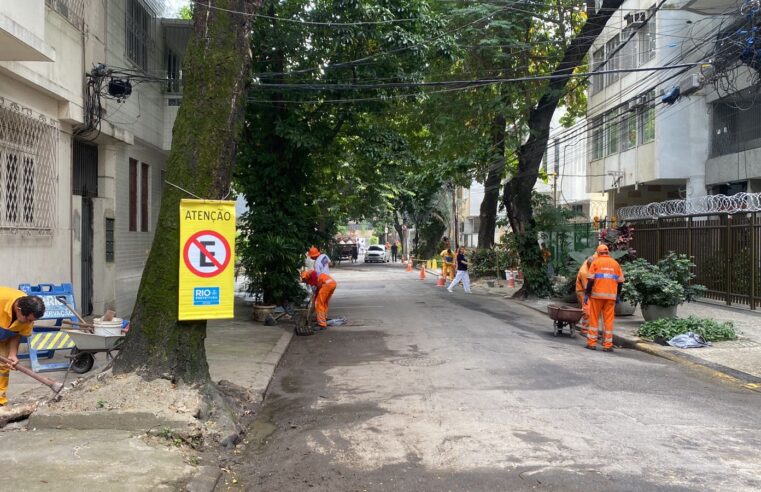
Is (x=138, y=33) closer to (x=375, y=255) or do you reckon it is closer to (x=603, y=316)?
(x=603, y=316)

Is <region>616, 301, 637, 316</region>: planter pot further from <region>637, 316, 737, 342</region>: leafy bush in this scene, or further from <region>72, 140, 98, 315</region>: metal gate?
<region>72, 140, 98, 315</region>: metal gate

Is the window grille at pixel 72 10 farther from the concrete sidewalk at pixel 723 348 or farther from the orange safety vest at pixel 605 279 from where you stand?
the concrete sidewalk at pixel 723 348

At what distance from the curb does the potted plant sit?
106 centimetres

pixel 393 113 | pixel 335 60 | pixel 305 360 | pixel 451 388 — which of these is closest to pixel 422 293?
pixel 393 113

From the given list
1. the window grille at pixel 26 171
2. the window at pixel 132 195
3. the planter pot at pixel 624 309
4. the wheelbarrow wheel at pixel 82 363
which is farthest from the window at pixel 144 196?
the planter pot at pixel 624 309

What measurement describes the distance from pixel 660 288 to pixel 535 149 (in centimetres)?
773

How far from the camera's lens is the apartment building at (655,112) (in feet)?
63.5

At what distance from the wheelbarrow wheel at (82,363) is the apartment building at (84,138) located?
1.93 m

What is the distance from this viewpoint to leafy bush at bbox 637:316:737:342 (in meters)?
11.1

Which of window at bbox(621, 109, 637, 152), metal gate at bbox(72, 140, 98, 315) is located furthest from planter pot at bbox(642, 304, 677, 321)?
window at bbox(621, 109, 637, 152)

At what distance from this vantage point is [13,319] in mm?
5910

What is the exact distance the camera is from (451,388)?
24.7ft

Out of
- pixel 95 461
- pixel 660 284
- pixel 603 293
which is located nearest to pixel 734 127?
pixel 660 284

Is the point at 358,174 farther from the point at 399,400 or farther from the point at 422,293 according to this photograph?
the point at 399,400
